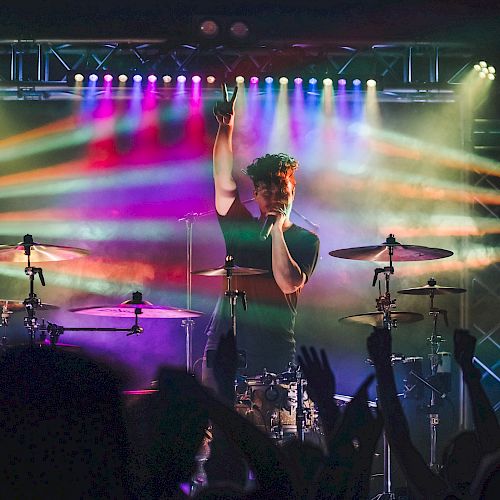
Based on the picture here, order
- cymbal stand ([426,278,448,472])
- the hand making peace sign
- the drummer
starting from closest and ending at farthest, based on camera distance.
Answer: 1. cymbal stand ([426,278,448,472])
2. the drummer
3. the hand making peace sign

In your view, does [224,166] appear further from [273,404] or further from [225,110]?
[273,404]

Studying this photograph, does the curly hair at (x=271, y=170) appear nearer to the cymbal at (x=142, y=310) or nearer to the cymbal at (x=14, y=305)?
the cymbal at (x=142, y=310)

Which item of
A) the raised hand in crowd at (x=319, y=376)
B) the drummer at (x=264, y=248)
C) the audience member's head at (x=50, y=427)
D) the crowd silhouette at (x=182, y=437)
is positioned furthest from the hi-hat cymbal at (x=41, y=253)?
the audience member's head at (x=50, y=427)

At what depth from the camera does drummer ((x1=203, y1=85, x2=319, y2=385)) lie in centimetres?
795

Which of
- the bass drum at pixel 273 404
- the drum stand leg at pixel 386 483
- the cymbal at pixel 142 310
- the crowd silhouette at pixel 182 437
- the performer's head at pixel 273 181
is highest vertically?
the performer's head at pixel 273 181

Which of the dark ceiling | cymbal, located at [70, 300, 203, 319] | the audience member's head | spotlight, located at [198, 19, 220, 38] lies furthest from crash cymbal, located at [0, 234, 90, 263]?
the audience member's head

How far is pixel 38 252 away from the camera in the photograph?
22.4 ft

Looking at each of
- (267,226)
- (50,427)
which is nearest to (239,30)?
(267,226)

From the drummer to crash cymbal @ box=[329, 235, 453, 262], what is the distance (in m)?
1.42

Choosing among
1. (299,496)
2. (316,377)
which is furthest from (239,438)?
(316,377)

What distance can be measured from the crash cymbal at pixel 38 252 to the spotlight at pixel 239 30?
251cm

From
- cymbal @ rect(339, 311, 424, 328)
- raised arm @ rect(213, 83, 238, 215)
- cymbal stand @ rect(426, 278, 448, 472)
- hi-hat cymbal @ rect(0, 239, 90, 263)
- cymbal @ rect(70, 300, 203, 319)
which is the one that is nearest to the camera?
cymbal @ rect(70, 300, 203, 319)

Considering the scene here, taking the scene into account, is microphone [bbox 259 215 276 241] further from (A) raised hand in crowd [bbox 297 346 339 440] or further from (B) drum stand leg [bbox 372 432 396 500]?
(A) raised hand in crowd [bbox 297 346 339 440]

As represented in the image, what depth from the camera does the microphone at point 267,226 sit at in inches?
321
